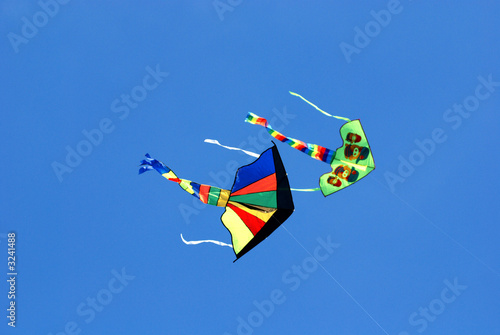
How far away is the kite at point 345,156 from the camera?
557 inches

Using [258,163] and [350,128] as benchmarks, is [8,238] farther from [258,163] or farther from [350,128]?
[350,128]

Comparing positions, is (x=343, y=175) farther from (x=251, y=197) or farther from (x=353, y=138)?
(x=251, y=197)

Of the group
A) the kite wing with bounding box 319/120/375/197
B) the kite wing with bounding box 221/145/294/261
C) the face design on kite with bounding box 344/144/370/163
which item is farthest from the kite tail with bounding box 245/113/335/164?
the kite wing with bounding box 221/145/294/261

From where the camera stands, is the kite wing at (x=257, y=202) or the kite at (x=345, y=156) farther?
the kite wing at (x=257, y=202)

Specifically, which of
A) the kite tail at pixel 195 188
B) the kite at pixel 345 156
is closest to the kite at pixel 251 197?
the kite tail at pixel 195 188

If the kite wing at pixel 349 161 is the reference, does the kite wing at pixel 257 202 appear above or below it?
above

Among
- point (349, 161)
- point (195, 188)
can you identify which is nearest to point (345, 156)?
point (349, 161)

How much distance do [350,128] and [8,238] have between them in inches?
575

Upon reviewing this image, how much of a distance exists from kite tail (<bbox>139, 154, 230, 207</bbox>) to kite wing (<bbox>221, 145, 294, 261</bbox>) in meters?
0.33

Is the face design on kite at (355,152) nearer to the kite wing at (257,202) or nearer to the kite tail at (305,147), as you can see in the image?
the kite tail at (305,147)

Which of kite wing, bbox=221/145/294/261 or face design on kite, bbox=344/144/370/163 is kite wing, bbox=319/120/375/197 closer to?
face design on kite, bbox=344/144/370/163

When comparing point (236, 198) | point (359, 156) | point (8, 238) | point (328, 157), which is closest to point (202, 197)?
point (236, 198)

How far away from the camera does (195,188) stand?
557 inches

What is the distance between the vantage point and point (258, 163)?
46.7 ft
